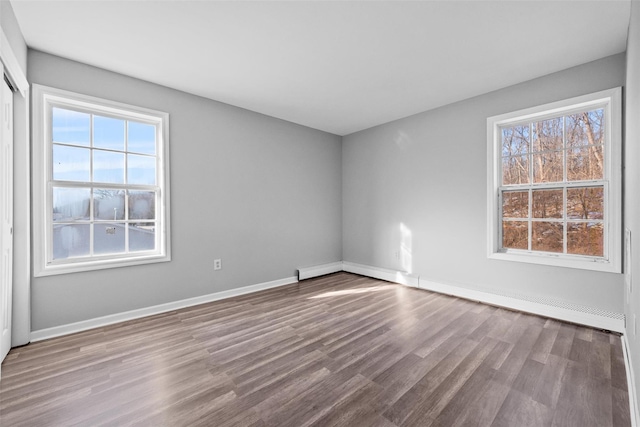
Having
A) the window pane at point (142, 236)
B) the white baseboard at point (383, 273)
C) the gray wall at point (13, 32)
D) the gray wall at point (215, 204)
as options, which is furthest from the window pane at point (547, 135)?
the gray wall at point (13, 32)

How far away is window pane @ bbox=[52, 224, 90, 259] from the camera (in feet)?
8.43

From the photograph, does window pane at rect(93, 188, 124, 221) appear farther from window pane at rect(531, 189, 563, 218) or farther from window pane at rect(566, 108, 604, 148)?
window pane at rect(566, 108, 604, 148)

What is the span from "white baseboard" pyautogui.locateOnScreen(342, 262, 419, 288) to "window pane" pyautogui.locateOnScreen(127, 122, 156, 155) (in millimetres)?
3507

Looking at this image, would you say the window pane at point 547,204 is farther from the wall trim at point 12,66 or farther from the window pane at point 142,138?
the wall trim at point 12,66

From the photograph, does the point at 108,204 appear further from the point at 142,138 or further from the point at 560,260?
the point at 560,260

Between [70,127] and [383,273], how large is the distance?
14.0 ft

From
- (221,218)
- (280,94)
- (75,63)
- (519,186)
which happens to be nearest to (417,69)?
(280,94)

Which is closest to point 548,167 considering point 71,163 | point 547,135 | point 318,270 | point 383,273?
point 547,135

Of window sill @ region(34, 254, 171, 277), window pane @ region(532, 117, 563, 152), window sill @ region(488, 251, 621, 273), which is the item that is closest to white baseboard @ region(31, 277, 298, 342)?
window sill @ region(34, 254, 171, 277)

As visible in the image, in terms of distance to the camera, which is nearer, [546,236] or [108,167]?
[108,167]

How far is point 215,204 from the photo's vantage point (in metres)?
3.48

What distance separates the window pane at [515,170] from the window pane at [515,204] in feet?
0.46

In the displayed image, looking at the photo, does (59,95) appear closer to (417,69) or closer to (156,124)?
(156,124)

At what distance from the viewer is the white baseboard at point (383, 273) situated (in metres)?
4.02
